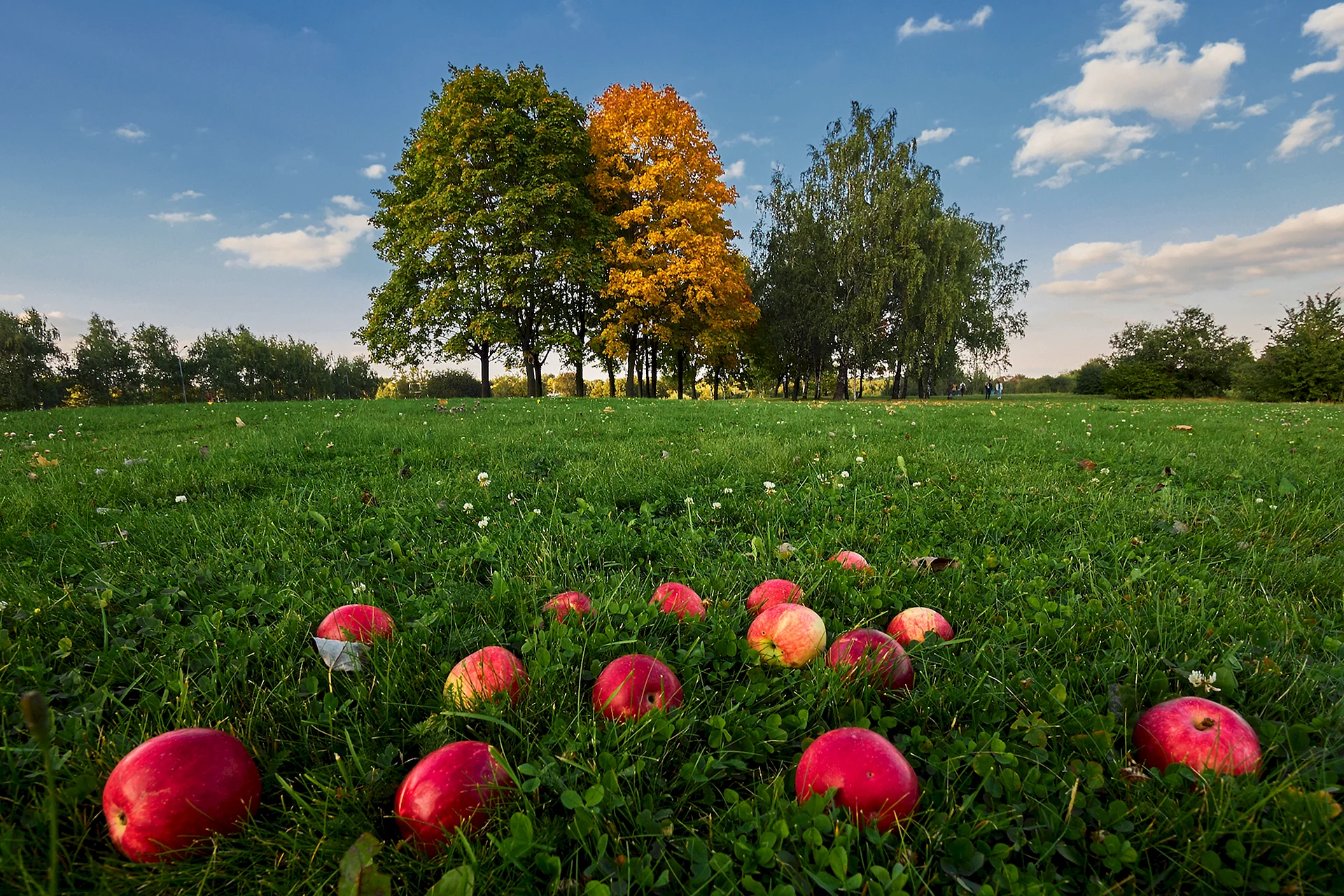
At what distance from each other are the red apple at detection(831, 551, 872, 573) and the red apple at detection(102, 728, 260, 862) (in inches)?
85.8

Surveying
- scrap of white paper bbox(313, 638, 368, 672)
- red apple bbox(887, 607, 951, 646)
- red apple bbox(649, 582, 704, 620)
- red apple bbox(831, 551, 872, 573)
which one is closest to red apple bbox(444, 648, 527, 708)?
scrap of white paper bbox(313, 638, 368, 672)

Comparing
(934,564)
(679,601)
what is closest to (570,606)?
(679,601)

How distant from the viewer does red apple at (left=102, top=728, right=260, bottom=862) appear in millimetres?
1130

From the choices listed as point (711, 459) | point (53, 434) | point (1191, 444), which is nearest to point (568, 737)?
point (711, 459)

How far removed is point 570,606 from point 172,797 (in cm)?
113

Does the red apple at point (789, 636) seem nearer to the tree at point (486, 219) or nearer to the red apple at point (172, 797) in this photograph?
the red apple at point (172, 797)

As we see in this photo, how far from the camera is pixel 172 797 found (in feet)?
3.75

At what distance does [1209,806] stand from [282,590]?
306 centimetres

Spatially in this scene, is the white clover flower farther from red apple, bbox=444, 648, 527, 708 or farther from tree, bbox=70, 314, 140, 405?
tree, bbox=70, 314, 140, 405

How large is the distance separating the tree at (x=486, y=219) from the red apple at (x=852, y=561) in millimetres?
22294

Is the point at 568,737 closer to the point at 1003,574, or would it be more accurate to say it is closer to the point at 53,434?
the point at 1003,574

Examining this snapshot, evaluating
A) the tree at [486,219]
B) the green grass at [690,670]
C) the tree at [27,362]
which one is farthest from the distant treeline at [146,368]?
the green grass at [690,670]

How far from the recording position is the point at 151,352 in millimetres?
65250

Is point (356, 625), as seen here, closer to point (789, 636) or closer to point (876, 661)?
point (789, 636)
